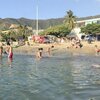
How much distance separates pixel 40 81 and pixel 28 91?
127 inches

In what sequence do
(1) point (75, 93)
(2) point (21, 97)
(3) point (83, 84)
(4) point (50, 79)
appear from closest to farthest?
(2) point (21, 97), (1) point (75, 93), (3) point (83, 84), (4) point (50, 79)

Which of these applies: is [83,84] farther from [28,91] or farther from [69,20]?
[69,20]

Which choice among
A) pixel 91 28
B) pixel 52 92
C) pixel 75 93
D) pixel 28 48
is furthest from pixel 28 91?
pixel 91 28

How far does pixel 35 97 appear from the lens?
1280 cm

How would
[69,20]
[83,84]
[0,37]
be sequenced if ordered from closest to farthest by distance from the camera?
[83,84], [0,37], [69,20]

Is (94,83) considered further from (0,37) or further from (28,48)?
(0,37)

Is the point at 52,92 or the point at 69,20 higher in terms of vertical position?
the point at 69,20

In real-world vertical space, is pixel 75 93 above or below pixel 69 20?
below

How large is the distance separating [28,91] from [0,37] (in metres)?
76.6

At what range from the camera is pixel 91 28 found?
83250mm

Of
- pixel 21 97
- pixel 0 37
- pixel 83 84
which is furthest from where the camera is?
pixel 0 37

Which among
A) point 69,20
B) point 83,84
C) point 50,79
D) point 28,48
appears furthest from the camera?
point 69,20

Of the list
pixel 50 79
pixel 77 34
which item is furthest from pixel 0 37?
pixel 50 79

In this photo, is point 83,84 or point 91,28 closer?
point 83,84
